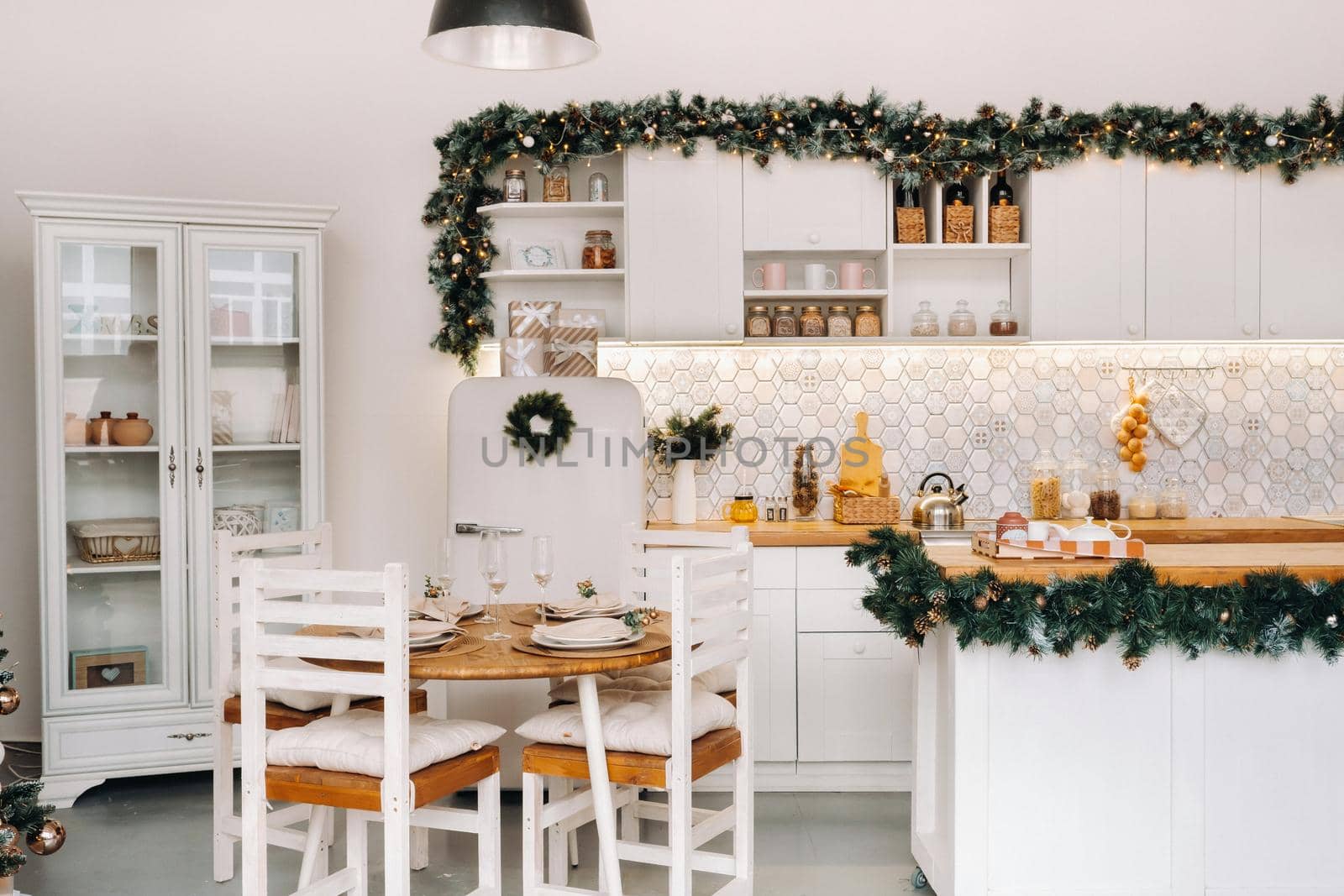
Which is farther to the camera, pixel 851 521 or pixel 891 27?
pixel 891 27

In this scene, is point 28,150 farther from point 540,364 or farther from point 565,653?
point 565,653

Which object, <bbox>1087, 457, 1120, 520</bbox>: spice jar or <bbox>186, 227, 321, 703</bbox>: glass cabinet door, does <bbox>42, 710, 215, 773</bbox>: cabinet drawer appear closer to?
<bbox>186, 227, 321, 703</bbox>: glass cabinet door

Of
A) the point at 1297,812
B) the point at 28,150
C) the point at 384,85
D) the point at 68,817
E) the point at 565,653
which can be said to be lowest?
the point at 68,817

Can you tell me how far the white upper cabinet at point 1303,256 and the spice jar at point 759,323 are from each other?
1.88 metres

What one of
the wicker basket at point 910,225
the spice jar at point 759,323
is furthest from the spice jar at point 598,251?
the wicker basket at point 910,225

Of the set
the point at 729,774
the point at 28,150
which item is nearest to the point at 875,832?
the point at 729,774

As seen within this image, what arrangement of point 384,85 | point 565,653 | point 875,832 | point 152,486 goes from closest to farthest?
point 565,653, point 875,832, point 152,486, point 384,85

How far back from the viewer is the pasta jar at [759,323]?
4.24 metres

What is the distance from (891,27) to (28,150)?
11.5 ft

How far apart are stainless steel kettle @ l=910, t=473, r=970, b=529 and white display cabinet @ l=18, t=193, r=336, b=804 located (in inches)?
96.2

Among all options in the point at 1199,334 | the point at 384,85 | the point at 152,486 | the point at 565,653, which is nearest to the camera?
the point at 565,653

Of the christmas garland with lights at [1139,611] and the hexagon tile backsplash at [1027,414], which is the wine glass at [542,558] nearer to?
the christmas garland with lights at [1139,611]

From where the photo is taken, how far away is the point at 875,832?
348cm

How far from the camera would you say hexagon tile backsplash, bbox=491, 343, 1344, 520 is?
450 cm
